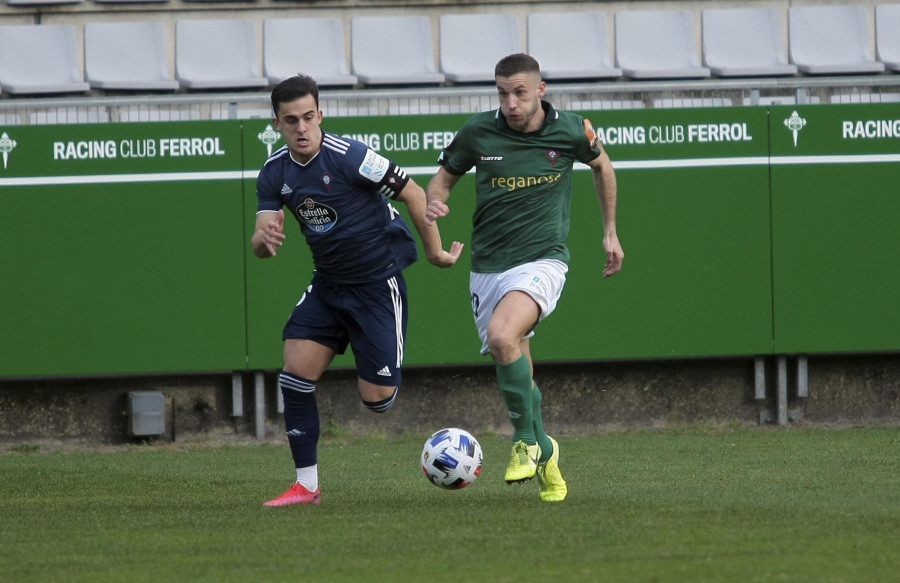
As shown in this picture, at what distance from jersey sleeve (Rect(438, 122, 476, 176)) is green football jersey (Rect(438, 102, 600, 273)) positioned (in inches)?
0.9

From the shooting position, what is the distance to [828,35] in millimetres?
15227

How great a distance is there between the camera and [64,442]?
10641 millimetres

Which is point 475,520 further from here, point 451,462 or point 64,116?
point 64,116

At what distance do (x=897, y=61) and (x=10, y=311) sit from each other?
10147mm

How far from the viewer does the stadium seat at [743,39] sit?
48.6 feet

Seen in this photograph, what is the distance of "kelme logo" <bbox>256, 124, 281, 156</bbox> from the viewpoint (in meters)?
10.7

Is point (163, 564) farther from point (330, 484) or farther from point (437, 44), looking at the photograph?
point (437, 44)

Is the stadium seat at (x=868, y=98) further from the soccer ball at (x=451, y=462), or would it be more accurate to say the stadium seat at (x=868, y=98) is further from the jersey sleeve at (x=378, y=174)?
the soccer ball at (x=451, y=462)

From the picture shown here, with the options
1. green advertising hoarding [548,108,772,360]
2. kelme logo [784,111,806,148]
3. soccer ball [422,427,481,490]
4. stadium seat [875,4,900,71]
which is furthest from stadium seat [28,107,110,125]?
stadium seat [875,4,900,71]

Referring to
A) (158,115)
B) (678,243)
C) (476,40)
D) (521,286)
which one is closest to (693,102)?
(678,243)

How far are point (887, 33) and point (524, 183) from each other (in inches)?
393

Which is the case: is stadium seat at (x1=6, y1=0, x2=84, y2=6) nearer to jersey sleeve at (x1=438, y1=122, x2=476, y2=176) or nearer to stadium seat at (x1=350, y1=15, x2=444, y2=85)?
stadium seat at (x1=350, y1=15, x2=444, y2=85)

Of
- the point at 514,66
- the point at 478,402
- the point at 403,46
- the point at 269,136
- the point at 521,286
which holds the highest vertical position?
the point at 403,46

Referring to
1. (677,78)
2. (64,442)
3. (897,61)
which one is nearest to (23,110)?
(64,442)
